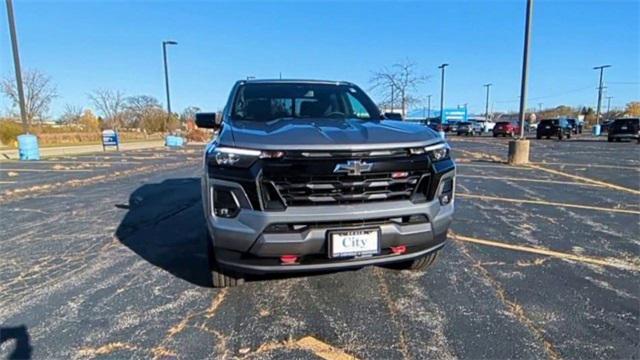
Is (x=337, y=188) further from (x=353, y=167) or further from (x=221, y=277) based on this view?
(x=221, y=277)

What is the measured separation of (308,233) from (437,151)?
1.17 meters

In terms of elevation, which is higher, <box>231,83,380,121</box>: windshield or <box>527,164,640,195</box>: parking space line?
<box>231,83,380,121</box>: windshield

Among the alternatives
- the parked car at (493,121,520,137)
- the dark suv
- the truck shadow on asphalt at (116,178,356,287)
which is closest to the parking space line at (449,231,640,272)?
the truck shadow on asphalt at (116,178,356,287)

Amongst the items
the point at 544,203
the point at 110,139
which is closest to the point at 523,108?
the point at 544,203

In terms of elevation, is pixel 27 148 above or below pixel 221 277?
above

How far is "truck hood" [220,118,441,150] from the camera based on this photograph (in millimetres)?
2605

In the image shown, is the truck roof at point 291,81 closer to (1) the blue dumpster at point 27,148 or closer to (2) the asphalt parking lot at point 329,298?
(2) the asphalt parking lot at point 329,298

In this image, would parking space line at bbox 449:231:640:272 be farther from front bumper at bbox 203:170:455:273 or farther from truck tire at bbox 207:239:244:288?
truck tire at bbox 207:239:244:288

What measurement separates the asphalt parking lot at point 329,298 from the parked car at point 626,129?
27.8 m

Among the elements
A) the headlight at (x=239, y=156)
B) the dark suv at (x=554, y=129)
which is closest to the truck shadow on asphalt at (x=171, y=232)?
the headlight at (x=239, y=156)

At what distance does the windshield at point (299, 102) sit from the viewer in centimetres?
385

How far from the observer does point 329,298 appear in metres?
3.12

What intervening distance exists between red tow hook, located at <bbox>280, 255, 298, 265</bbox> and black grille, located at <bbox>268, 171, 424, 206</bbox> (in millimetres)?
349

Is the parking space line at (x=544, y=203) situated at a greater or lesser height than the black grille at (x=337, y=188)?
lesser
